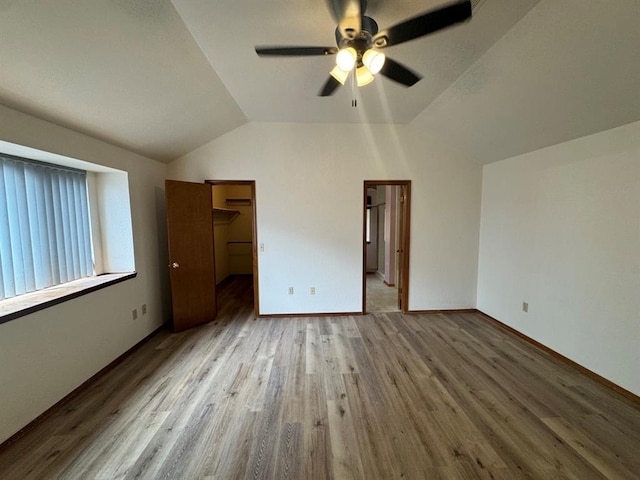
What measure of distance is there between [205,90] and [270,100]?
2.24 feet

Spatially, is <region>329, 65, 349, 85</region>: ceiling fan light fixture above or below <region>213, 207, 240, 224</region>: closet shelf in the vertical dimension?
above

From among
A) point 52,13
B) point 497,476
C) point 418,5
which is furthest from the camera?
point 418,5

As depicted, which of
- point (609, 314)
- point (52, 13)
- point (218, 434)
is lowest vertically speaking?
point (218, 434)

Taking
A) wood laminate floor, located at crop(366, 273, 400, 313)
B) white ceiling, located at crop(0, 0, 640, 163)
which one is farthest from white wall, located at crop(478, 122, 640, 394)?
wood laminate floor, located at crop(366, 273, 400, 313)

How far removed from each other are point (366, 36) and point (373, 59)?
0.13 metres

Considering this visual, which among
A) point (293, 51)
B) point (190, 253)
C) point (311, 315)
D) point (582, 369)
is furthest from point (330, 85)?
point (582, 369)

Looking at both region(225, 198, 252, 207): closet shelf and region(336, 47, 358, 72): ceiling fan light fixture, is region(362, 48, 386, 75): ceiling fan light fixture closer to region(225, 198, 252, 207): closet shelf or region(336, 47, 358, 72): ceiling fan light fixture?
region(336, 47, 358, 72): ceiling fan light fixture

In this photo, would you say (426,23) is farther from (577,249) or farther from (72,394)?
(72,394)

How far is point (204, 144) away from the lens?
3.38m

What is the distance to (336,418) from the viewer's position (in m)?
1.77

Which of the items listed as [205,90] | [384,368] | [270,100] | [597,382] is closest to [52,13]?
[205,90]

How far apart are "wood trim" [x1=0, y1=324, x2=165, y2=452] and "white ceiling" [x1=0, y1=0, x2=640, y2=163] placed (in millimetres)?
2164

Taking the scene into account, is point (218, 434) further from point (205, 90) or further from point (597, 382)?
point (597, 382)

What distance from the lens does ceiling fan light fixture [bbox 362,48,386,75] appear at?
1.40m
